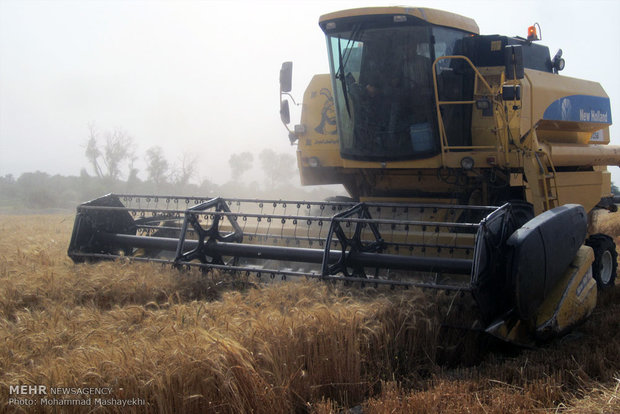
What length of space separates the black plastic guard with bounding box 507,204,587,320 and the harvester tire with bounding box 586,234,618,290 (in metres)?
A: 1.63

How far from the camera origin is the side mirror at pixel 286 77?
5.90 metres

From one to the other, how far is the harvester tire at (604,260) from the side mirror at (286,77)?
3.36 m

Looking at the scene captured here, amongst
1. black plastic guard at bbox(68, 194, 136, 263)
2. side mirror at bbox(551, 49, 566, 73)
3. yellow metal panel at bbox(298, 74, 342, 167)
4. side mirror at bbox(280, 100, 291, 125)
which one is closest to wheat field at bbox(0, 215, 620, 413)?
black plastic guard at bbox(68, 194, 136, 263)

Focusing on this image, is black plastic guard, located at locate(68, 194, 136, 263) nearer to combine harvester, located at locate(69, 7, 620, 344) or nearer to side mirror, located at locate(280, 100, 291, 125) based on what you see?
combine harvester, located at locate(69, 7, 620, 344)

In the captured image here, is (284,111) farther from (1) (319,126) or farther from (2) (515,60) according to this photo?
(2) (515,60)

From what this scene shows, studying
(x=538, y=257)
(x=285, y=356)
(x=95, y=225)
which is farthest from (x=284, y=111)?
(x=285, y=356)

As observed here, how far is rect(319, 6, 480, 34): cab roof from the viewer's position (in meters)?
5.05

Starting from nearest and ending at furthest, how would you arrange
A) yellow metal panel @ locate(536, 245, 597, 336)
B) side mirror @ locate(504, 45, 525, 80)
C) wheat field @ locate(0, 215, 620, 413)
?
wheat field @ locate(0, 215, 620, 413) < yellow metal panel @ locate(536, 245, 597, 336) < side mirror @ locate(504, 45, 525, 80)

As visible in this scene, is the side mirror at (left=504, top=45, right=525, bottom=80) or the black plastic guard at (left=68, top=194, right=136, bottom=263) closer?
the side mirror at (left=504, top=45, right=525, bottom=80)

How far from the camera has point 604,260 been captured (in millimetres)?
5535

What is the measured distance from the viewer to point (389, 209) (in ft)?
18.6

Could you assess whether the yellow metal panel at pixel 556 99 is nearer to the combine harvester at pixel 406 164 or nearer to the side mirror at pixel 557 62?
the combine harvester at pixel 406 164

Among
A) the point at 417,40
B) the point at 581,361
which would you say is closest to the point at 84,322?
the point at 581,361

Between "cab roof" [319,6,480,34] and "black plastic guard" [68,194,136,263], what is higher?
"cab roof" [319,6,480,34]
